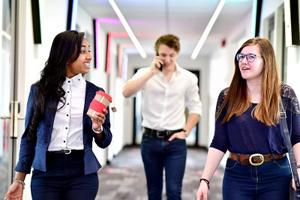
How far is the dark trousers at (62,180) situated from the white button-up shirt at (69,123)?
→ 0.04 meters

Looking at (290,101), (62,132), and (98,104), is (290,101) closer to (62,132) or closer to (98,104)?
(98,104)

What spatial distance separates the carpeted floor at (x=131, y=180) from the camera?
427 centimetres

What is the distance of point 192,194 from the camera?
4.39 meters

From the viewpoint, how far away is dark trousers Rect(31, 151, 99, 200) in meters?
1.57

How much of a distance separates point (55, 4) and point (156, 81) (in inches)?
45.2

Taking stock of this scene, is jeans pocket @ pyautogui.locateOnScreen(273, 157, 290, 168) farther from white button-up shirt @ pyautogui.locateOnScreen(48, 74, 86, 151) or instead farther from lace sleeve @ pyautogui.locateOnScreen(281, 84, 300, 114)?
white button-up shirt @ pyautogui.locateOnScreen(48, 74, 86, 151)

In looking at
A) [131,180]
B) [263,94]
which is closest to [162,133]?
[263,94]

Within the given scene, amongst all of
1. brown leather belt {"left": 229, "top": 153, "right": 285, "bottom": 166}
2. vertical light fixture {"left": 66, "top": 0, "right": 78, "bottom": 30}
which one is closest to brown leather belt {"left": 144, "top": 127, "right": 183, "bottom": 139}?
brown leather belt {"left": 229, "top": 153, "right": 285, "bottom": 166}

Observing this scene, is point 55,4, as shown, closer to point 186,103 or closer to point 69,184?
point 186,103

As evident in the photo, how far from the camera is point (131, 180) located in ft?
16.9

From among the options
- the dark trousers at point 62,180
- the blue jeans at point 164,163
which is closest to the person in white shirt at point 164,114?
the blue jeans at point 164,163

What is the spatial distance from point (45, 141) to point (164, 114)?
112cm

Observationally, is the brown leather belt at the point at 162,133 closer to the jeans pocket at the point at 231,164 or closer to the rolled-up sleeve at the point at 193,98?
the rolled-up sleeve at the point at 193,98

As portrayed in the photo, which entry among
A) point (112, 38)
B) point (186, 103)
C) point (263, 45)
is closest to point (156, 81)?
point (186, 103)
